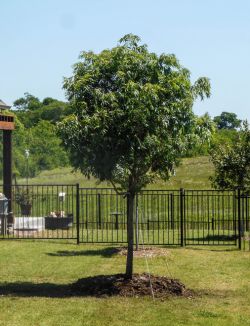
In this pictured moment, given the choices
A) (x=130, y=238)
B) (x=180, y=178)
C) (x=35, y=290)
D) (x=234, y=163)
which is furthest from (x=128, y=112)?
(x=180, y=178)

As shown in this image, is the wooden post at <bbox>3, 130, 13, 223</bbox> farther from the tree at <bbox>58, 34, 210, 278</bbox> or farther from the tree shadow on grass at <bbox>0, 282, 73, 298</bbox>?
the tree at <bbox>58, 34, 210, 278</bbox>

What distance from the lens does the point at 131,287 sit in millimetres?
11773

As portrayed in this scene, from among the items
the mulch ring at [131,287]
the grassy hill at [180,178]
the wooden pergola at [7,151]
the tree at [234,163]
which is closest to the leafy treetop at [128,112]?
the mulch ring at [131,287]

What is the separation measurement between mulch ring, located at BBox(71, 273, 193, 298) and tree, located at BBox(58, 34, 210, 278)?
326 mm

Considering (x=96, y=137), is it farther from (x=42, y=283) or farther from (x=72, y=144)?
(x=42, y=283)

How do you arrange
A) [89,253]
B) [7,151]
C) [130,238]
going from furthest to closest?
[7,151] < [89,253] < [130,238]

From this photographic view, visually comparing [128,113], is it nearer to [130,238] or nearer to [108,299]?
[130,238]

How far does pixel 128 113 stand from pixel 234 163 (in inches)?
423

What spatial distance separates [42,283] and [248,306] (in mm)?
4315

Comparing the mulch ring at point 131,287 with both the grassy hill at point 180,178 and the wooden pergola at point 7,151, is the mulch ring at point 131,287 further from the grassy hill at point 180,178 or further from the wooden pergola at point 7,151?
the grassy hill at point 180,178

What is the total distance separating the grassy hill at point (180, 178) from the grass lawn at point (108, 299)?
1108 inches

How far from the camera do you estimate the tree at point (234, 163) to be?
70.4 feet

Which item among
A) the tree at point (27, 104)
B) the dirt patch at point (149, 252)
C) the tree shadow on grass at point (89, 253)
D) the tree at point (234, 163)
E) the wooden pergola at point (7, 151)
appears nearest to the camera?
the dirt patch at point (149, 252)

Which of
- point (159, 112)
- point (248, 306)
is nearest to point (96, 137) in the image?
point (159, 112)
